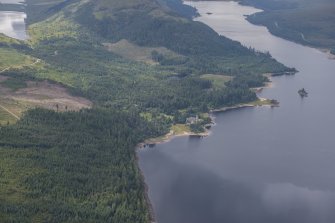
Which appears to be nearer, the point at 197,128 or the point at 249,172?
the point at 249,172

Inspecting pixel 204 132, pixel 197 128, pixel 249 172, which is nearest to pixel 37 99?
pixel 197 128

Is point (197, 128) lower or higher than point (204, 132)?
higher

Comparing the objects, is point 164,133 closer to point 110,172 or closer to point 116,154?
point 116,154

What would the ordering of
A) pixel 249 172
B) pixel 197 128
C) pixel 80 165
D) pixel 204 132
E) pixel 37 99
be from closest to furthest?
pixel 80 165 < pixel 249 172 < pixel 204 132 < pixel 197 128 < pixel 37 99

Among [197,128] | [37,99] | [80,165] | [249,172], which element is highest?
[37,99]

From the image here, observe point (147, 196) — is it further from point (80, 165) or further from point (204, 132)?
point (204, 132)

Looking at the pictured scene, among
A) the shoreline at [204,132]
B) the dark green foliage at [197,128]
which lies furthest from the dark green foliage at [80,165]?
the dark green foliage at [197,128]
